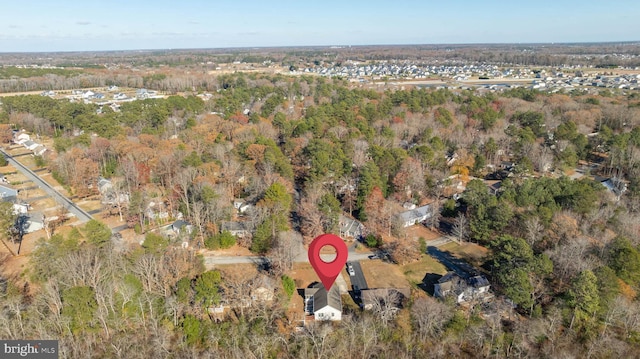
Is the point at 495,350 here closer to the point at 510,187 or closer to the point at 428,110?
the point at 510,187

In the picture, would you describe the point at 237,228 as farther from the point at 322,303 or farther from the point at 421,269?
the point at 421,269

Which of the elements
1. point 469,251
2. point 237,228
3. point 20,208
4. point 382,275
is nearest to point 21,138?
point 20,208

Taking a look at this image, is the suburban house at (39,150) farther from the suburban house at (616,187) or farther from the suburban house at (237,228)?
the suburban house at (616,187)

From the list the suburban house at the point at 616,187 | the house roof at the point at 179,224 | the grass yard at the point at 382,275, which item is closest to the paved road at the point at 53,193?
the house roof at the point at 179,224

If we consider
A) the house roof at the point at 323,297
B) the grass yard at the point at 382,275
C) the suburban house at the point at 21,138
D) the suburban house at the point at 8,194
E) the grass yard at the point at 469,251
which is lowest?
the grass yard at the point at 382,275

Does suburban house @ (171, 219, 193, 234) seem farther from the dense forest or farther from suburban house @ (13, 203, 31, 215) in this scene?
suburban house @ (13, 203, 31, 215)

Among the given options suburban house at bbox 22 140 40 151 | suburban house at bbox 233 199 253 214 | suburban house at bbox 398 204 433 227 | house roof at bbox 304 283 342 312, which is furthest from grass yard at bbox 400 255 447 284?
suburban house at bbox 22 140 40 151

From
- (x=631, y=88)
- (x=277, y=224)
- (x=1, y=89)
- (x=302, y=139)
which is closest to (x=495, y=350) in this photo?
(x=277, y=224)
